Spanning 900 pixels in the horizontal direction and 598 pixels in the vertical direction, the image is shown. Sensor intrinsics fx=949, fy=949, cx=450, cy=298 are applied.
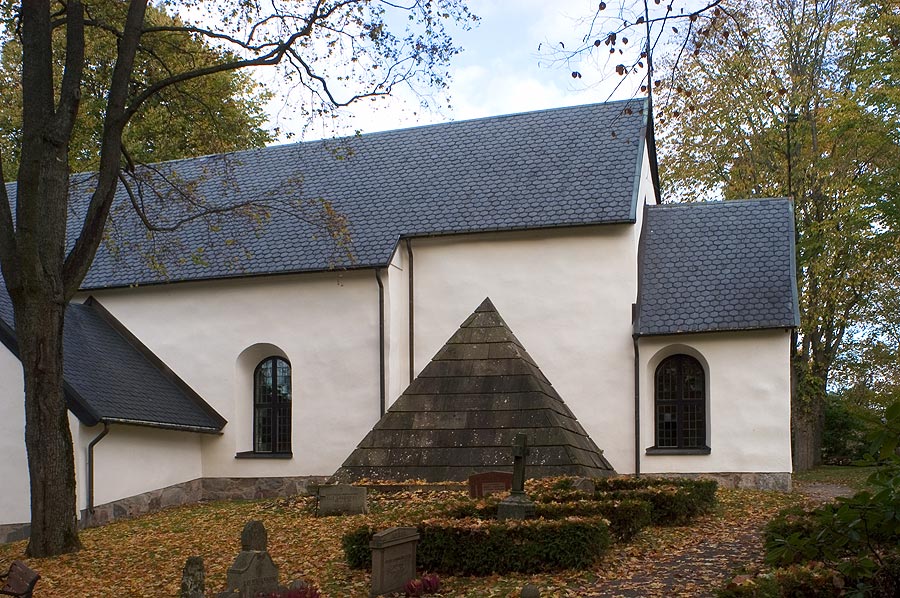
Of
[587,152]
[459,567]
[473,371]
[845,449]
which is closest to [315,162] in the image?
[587,152]

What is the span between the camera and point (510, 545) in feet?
32.9

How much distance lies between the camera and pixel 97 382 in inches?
719

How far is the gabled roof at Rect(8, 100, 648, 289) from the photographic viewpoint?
65.6ft

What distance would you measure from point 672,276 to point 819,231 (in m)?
9.23

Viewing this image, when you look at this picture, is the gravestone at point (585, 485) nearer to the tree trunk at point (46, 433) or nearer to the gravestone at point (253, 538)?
the gravestone at point (253, 538)

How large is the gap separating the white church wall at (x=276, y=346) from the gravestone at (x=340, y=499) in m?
5.11

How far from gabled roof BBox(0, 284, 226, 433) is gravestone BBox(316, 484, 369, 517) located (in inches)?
188

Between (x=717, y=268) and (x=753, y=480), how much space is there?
14.5 ft

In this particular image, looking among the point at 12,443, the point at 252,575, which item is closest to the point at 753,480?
the point at 252,575

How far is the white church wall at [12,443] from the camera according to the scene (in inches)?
658

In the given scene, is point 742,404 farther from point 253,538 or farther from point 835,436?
point 835,436

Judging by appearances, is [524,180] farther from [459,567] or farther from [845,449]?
[845,449]

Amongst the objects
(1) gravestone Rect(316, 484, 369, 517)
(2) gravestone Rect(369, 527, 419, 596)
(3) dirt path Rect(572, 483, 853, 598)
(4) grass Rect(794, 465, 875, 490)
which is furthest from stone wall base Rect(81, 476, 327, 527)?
(4) grass Rect(794, 465, 875, 490)

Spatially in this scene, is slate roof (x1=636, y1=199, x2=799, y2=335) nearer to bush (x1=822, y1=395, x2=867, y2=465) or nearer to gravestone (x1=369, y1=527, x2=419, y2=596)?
gravestone (x1=369, y1=527, x2=419, y2=596)
